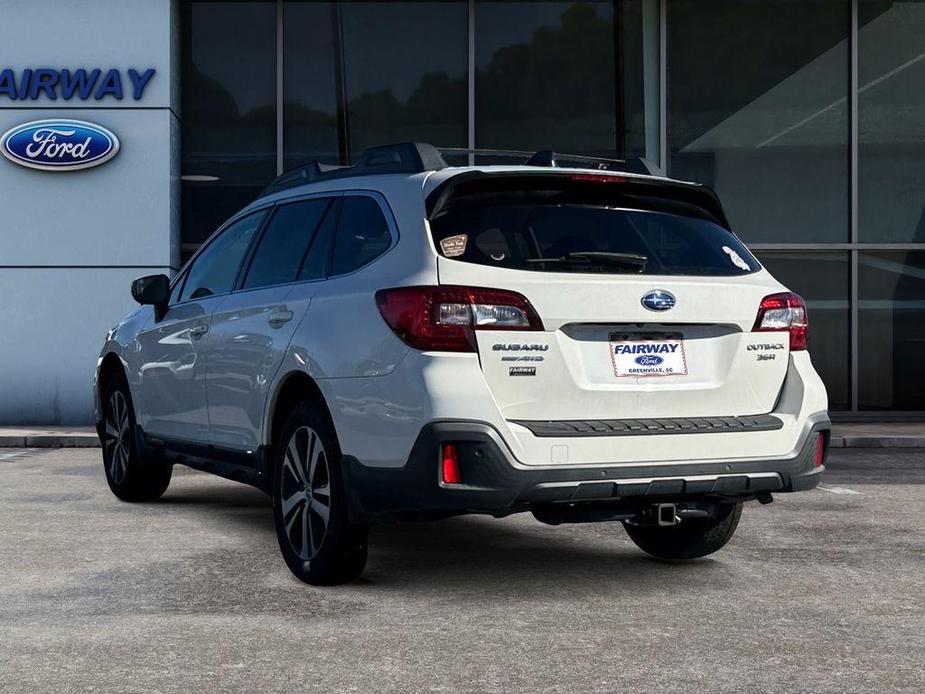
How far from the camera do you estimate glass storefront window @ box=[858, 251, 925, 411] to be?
17.9m

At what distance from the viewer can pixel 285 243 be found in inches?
264

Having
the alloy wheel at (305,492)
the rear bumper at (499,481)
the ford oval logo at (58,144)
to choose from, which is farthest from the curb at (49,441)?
the rear bumper at (499,481)

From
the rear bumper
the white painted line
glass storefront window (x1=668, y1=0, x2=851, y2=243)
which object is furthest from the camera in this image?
glass storefront window (x1=668, y1=0, x2=851, y2=243)

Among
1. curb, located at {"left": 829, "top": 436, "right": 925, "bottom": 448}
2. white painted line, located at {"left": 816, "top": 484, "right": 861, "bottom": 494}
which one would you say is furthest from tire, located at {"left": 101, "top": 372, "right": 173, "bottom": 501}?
curb, located at {"left": 829, "top": 436, "right": 925, "bottom": 448}

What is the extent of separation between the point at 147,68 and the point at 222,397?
11.1m

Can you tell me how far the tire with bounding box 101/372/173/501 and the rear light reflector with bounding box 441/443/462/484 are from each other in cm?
374

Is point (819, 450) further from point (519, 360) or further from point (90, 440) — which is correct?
point (90, 440)

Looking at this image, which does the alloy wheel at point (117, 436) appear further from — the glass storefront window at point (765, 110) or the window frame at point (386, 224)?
the glass storefront window at point (765, 110)

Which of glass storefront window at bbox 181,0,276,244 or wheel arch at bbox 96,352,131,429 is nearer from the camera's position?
wheel arch at bbox 96,352,131,429

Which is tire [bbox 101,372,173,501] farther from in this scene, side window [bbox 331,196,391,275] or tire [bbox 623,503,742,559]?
tire [bbox 623,503,742,559]

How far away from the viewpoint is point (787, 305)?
19.2 ft

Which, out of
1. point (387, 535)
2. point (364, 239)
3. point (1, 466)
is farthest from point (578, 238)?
point (1, 466)

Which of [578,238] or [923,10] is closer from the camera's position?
[578,238]

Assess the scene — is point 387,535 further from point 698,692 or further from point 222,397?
point 698,692
